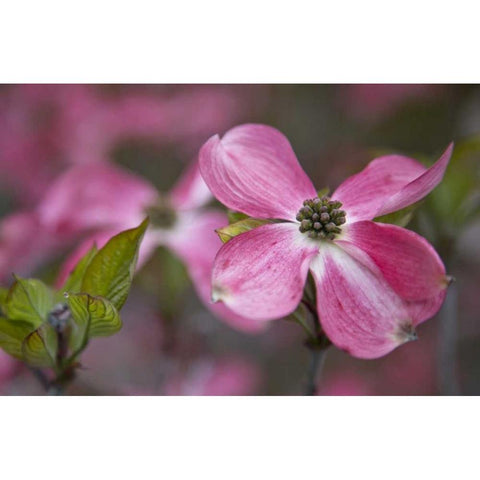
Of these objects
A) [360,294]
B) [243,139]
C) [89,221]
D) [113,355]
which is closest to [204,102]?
A: [113,355]

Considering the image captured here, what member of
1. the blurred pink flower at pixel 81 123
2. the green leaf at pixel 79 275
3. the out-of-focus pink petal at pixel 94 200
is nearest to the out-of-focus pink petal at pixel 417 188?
the green leaf at pixel 79 275

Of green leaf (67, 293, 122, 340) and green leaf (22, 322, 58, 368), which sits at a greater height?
green leaf (67, 293, 122, 340)

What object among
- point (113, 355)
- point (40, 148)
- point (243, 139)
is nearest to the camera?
point (243, 139)

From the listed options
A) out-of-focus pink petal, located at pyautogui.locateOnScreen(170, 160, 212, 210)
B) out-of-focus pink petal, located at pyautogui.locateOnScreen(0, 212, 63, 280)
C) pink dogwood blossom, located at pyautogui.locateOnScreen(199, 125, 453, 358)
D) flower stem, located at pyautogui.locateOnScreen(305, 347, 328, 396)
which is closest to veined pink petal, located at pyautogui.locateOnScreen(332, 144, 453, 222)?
pink dogwood blossom, located at pyautogui.locateOnScreen(199, 125, 453, 358)

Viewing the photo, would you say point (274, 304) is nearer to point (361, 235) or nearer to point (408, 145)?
point (361, 235)

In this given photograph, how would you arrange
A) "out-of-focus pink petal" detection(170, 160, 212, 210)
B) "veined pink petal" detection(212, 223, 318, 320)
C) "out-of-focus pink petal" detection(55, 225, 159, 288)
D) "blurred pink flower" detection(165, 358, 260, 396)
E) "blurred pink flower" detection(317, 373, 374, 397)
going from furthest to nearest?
"blurred pink flower" detection(317, 373, 374, 397)
"blurred pink flower" detection(165, 358, 260, 396)
"out-of-focus pink petal" detection(170, 160, 212, 210)
"out-of-focus pink petal" detection(55, 225, 159, 288)
"veined pink petal" detection(212, 223, 318, 320)

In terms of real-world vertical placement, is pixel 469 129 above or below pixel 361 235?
above

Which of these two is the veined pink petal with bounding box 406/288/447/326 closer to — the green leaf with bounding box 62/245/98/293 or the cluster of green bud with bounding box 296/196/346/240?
the cluster of green bud with bounding box 296/196/346/240
